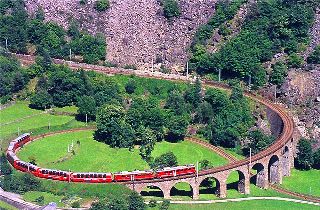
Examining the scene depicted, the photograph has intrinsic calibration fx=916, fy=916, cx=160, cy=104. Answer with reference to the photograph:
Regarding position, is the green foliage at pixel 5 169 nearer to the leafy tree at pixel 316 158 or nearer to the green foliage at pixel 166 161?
the green foliage at pixel 166 161

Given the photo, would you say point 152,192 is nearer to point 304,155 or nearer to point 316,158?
point 304,155

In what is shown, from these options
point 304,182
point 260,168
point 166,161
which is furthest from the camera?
point 304,182

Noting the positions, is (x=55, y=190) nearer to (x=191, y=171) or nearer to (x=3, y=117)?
(x=191, y=171)

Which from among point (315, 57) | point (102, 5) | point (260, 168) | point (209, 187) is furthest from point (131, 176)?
point (102, 5)

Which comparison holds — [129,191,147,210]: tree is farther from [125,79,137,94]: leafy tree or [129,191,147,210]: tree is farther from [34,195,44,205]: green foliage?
[125,79,137,94]: leafy tree

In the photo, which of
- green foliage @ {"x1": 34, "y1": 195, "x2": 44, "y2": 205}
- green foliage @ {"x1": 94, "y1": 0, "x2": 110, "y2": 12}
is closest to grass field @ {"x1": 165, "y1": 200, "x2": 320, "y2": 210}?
green foliage @ {"x1": 34, "y1": 195, "x2": 44, "y2": 205}

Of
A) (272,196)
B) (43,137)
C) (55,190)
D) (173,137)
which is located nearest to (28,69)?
(43,137)
